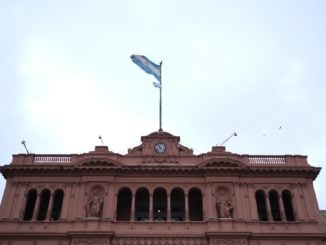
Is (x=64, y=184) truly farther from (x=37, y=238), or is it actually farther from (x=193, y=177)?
(x=193, y=177)

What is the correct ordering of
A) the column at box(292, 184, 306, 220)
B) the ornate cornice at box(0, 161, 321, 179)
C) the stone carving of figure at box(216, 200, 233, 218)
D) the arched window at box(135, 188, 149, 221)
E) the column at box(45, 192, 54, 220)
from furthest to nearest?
the ornate cornice at box(0, 161, 321, 179) < the arched window at box(135, 188, 149, 221) < the column at box(292, 184, 306, 220) < the column at box(45, 192, 54, 220) < the stone carving of figure at box(216, 200, 233, 218)

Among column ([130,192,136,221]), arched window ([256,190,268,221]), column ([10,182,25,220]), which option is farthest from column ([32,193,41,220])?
arched window ([256,190,268,221])

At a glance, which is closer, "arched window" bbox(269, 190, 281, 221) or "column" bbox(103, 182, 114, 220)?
"column" bbox(103, 182, 114, 220)

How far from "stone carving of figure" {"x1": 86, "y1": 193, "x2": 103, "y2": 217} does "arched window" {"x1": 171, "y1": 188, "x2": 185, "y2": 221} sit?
6.65 metres

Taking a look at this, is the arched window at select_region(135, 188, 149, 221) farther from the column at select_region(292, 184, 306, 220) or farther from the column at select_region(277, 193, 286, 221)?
the column at select_region(292, 184, 306, 220)

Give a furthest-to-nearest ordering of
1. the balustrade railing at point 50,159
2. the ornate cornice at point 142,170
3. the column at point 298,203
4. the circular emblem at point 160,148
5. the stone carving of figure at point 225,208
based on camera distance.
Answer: the circular emblem at point 160,148, the balustrade railing at point 50,159, the ornate cornice at point 142,170, the column at point 298,203, the stone carving of figure at point 225,208

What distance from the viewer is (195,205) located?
4259 centimetres

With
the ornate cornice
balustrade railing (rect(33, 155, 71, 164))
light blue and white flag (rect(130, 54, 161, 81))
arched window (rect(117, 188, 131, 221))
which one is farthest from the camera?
light blue and white flag (rect(130, 54, 161, 81))

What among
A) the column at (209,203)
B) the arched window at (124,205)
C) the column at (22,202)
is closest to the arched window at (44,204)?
the column at (22,202)

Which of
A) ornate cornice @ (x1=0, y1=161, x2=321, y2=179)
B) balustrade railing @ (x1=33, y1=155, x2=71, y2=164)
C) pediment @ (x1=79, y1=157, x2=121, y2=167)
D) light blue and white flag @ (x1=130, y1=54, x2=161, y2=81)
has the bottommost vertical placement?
ornate cornice @ (x1=0, y1=161, x2=321, y2=179)

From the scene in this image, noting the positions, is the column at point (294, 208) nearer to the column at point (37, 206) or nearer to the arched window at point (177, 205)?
the arched window at point (177, 205)

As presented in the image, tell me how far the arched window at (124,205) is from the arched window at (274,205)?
1320 centimetres

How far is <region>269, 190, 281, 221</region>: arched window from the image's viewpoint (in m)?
41.6

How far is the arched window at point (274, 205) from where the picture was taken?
41.6 m
